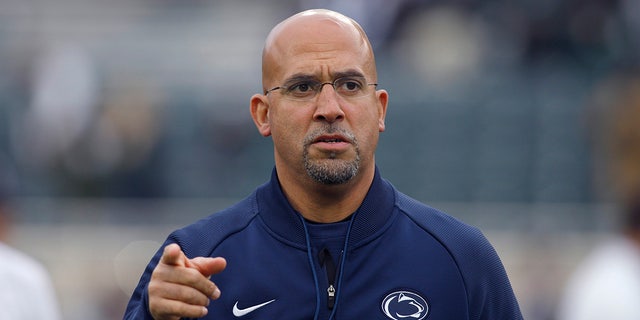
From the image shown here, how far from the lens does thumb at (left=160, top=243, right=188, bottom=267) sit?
319 centimetres

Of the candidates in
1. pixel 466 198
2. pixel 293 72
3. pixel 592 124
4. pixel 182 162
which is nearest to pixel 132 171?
pixel 182 162

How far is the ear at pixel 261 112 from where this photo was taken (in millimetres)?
3889

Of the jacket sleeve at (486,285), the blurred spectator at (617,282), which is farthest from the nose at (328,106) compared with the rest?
the blurred spectator at (617,282)

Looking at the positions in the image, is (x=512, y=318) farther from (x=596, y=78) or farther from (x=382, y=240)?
(x=596, y=78)

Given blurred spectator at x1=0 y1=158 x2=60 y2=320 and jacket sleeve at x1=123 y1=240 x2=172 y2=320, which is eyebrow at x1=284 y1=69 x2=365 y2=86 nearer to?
jacket sleeve at x1=123 y1=240 x2=172 y2=320

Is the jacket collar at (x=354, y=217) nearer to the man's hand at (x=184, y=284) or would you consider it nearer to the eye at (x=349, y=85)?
the eye at (x=349, y=85)

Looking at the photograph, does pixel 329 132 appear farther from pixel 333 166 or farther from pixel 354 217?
pixel 354 217

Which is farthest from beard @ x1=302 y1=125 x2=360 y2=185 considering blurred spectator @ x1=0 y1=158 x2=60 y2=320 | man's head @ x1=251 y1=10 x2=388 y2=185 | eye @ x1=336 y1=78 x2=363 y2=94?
blurred spectator @ x1=0 y1=158 x2=60 y2=320

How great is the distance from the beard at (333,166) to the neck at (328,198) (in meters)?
0.05

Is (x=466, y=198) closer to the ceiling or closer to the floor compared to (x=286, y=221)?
closer to the ceiling

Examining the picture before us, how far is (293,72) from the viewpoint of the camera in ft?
12.1

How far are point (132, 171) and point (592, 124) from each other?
4038 mm

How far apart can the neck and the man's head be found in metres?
0.03

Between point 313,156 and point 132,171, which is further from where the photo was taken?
point 132,171
